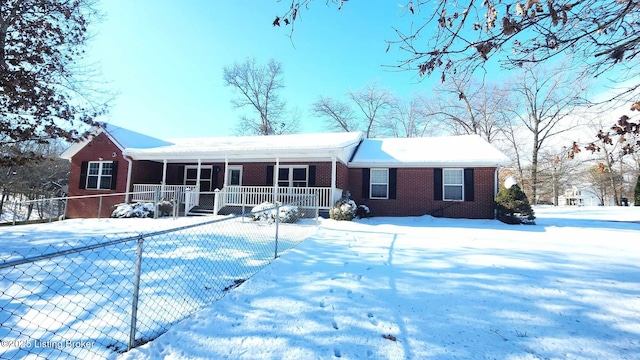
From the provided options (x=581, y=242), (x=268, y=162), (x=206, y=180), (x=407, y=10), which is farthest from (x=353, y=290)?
(x=206, y=180)

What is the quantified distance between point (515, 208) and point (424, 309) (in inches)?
386

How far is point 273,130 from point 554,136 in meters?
26.3

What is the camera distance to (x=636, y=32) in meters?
2.80

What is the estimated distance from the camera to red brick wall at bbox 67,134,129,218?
47.7 feet

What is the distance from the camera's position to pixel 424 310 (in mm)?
3264

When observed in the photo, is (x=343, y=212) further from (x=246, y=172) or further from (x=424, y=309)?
(x=424, y=309)

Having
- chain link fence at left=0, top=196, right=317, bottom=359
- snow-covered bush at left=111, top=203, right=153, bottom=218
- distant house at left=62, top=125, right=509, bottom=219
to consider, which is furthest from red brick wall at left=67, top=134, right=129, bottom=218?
chain link fence at left=0, top=196, right=317, bottom=359

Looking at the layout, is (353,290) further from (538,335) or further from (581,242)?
(581,242)

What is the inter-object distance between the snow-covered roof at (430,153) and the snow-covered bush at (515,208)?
143 cm

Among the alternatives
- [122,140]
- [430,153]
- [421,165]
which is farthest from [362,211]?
[122,140]

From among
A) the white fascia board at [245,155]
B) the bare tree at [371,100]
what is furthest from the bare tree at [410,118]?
the white fascia board at [245,155]

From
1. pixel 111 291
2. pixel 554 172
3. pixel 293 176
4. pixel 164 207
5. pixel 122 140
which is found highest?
pixel 554 172

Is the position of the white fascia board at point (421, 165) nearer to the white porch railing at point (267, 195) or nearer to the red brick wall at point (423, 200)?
the red brick wall at point (423, 200)

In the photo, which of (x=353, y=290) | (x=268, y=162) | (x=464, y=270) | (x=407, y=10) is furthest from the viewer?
(x=268, y=162)
